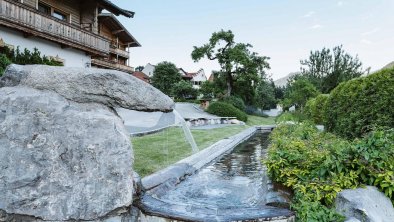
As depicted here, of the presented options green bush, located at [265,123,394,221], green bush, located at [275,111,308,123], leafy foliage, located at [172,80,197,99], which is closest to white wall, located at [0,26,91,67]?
green bush, located at [275,111,308,123]

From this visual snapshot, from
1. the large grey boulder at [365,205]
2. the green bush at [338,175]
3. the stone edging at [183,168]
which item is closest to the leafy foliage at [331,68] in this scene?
the stone edging at [183,168]

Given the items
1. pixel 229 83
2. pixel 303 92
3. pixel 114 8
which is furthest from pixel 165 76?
pixel 114 8

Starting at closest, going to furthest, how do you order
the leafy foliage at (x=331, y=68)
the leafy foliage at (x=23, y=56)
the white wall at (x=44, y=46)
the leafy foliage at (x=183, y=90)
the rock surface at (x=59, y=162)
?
1. the rock surface at (x=59, y=162)
2. the leafy foliage at (x=23, y=56)
3. the white wall at (x=44, y=46)
4. the leafy foliage at (x=331, y=68)
5. the leafy foliage at (x=183, y=90)

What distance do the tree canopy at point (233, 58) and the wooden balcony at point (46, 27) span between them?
16674 millimetres

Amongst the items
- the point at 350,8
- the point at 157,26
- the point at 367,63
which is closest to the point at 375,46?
the point at 350,8

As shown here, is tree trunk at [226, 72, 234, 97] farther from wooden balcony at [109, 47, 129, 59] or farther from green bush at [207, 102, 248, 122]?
wooden balcony at [109, 47, 129, 59]

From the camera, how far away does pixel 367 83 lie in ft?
23.5

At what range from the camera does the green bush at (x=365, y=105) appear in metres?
6.34

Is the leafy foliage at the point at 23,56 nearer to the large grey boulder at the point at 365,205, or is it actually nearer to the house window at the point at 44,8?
the house window at the point at 44,8

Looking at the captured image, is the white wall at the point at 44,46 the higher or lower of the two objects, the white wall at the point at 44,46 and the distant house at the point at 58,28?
the lower

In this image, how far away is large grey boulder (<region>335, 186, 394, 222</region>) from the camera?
3.11 metres

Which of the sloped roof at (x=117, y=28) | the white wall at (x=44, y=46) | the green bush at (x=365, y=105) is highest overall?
the sloped roof at (x=117, y=28)

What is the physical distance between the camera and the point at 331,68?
29.7 m

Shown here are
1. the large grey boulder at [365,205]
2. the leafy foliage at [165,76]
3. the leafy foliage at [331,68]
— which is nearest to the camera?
the large grey boulder at [365,205]
